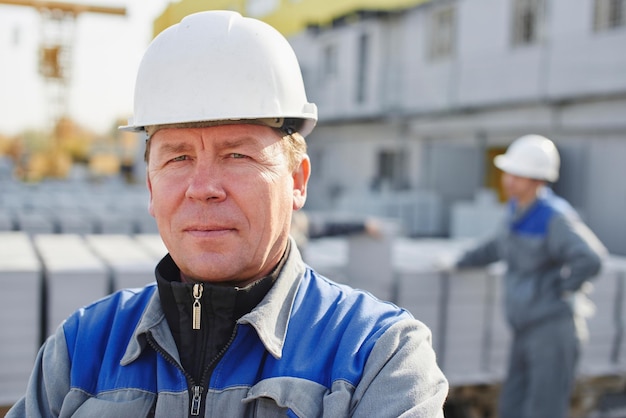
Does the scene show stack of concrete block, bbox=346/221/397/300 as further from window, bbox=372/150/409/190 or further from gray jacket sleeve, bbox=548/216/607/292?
window, bbox=372/150/409/190

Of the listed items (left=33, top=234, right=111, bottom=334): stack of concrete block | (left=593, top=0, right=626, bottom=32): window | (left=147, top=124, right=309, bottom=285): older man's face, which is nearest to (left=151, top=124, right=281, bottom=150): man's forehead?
(left=147, top=124, right=309, bottom=285): older man's face

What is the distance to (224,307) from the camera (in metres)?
1.59

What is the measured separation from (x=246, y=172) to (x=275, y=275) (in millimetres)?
267

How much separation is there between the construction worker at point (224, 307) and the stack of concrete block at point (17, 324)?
8.69ft

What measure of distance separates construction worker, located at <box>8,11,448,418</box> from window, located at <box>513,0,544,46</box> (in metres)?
15.1

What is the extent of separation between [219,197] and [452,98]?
17.3 meters

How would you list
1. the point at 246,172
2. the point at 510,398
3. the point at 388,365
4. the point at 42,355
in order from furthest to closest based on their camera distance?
1. the point at 510,398
2. the point at 42,355
3. the point at 246,172
4. the point at 388,365

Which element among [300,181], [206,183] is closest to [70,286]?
[300,181]

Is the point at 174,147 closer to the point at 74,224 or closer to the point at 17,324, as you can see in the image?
the point at 17,324

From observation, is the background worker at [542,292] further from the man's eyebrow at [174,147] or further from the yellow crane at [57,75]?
the yellow crane at [57,75]

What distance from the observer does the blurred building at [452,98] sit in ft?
46.2

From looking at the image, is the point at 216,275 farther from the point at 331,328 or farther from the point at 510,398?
the point at 510,398

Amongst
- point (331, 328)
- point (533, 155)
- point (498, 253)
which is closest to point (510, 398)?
point (498, 253)

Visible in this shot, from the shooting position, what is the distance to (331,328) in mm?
1604
